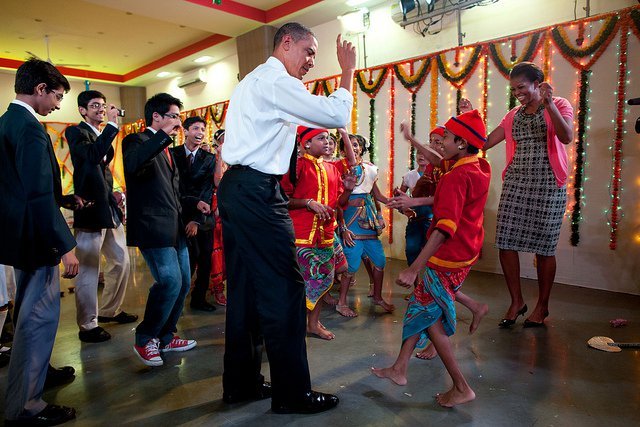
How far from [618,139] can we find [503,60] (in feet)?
4.65

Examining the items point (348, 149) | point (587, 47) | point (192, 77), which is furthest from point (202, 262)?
point (192, 77)

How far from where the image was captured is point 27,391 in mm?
1874

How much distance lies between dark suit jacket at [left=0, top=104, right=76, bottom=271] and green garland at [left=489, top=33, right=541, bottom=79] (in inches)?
174

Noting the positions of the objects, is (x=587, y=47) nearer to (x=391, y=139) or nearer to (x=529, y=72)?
(x=529, y=72)

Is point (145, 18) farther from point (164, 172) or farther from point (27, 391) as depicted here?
point (27, 391)

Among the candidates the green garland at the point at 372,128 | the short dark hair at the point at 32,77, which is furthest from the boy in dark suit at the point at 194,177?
the green garland at the point at 372,128

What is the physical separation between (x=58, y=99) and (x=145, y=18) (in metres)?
5.95

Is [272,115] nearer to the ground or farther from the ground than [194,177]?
farther from the ground

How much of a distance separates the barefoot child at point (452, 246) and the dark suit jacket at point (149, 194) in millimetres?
1449

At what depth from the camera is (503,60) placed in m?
4.69

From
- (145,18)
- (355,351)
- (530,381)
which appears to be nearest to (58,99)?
(355,351)

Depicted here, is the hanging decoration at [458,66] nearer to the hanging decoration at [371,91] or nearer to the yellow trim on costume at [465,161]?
the hanging decoration at [371,91]

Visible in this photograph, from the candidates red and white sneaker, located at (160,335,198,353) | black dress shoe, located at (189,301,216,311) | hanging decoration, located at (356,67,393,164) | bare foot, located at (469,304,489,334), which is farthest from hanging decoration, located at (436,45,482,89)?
red and white sneaker, located at (160,335,198,353)

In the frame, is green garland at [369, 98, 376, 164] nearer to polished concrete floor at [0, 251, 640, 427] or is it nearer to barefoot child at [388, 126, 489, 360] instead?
barefoot child at [388, 126, 489, 360]
